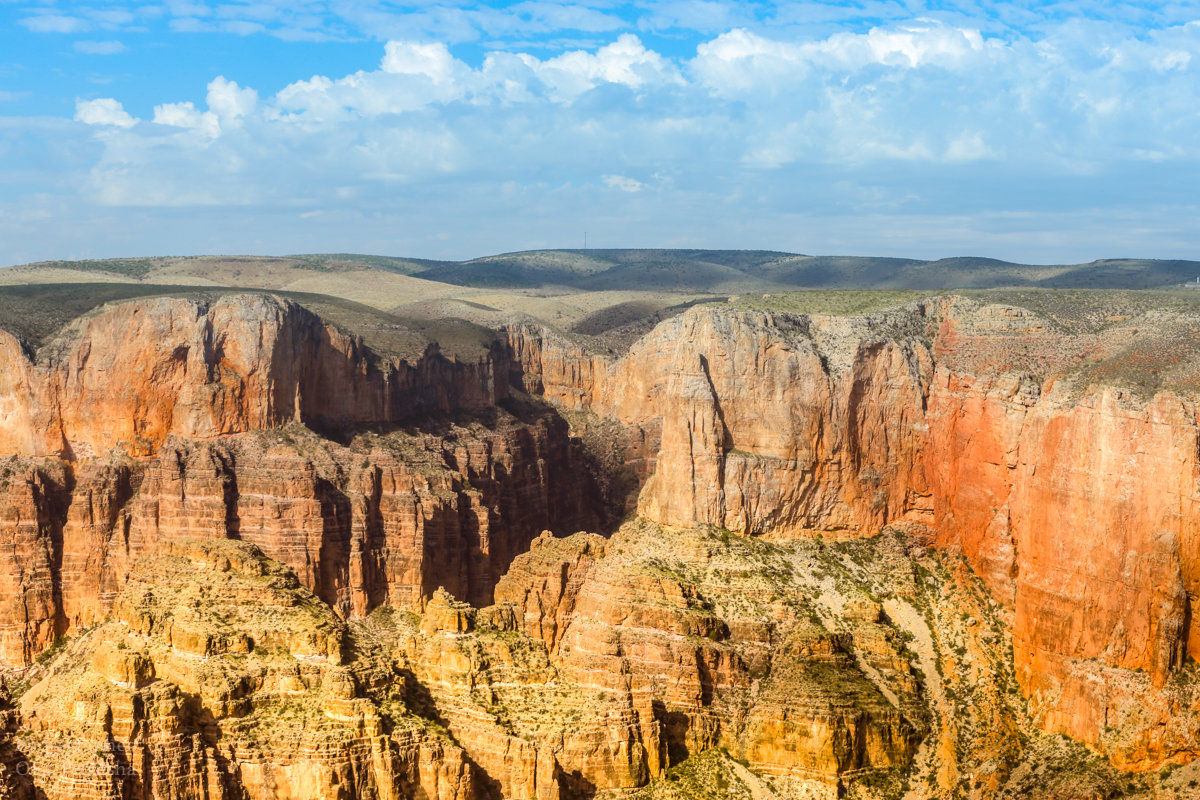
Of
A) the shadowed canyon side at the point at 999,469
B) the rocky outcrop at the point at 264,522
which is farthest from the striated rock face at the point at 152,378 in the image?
the shadowed canyon side at the point at 999,469

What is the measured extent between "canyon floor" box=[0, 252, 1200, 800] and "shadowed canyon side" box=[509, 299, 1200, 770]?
0.45 ft

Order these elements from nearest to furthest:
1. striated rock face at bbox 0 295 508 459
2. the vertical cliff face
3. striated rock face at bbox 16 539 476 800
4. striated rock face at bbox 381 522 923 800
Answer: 1. striated rock face at bbox 16 539 476 800
2. striated rock face at bbox 381 522 923 800
3. the vertical cliff face
4. striated rock face at bbox 0 295 508 459

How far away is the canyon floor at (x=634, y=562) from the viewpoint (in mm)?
68500

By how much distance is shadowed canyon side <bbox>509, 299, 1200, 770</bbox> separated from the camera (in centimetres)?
7106

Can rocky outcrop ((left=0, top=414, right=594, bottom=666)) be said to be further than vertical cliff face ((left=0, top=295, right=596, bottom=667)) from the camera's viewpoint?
No

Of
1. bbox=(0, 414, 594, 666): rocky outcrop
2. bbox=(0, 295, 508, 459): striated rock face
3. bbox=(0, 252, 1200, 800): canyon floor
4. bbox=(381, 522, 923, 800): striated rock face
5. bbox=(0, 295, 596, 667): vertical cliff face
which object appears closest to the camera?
bbox=(0, 252, 1200, 800): canyon floor

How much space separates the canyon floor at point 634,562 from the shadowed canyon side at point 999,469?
0.45ft

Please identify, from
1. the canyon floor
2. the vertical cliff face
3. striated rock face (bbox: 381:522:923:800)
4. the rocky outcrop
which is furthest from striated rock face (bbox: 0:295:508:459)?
striated rock face (bbox: 381:522:923:800)

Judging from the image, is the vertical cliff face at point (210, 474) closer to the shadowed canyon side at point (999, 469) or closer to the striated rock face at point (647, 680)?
the shadowed canyon side at point (999, 469)

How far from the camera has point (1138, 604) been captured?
71500 mm

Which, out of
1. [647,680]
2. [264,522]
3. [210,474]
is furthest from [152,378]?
[647,680]

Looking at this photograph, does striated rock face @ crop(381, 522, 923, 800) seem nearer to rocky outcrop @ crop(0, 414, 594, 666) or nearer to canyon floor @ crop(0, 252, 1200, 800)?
canyon floor @ crop(0, 252, 1200, 800)

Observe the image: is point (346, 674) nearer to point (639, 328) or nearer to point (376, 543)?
point (376, 543)

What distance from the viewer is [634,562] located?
81.6 metres
